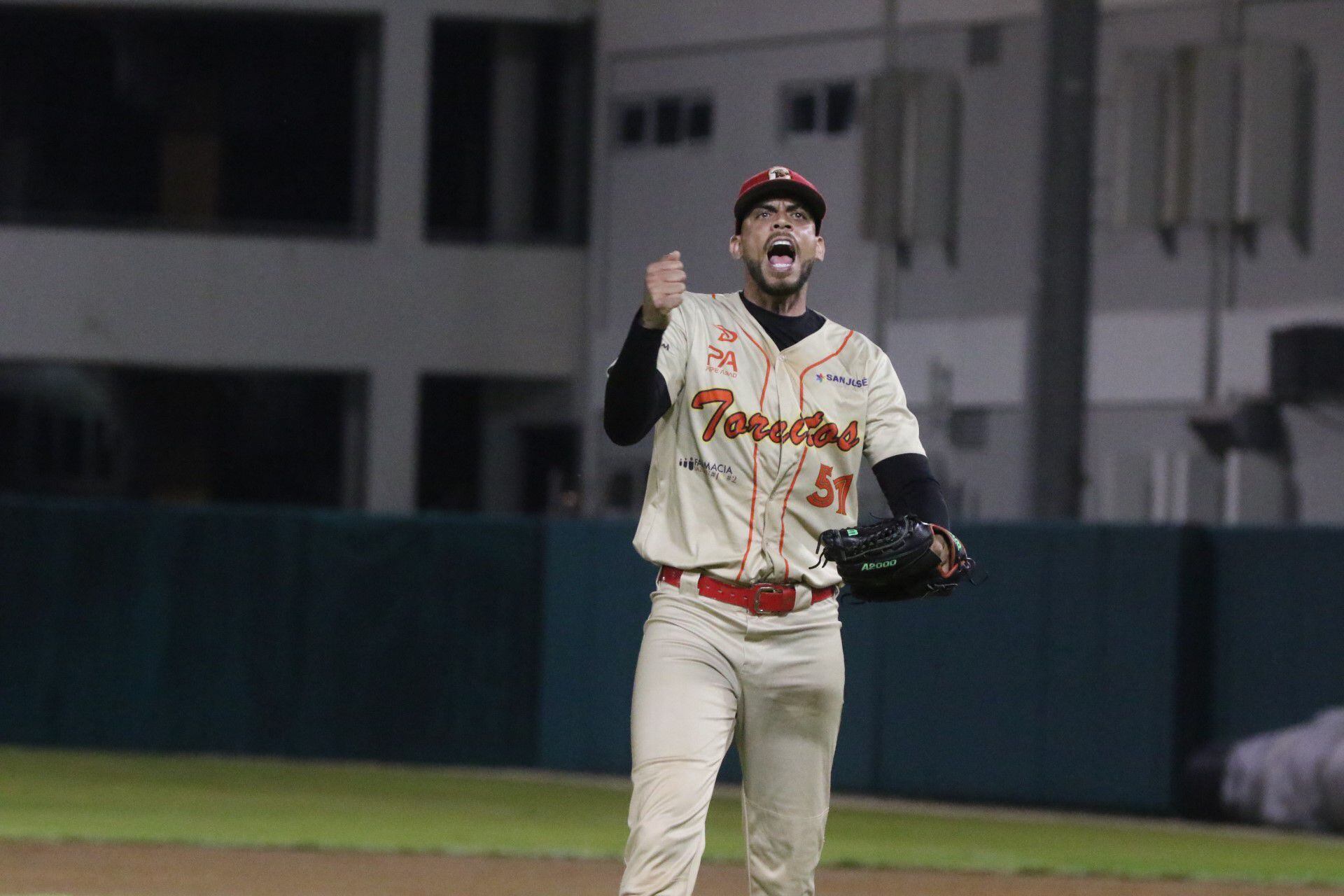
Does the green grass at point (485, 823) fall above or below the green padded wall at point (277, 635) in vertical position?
below

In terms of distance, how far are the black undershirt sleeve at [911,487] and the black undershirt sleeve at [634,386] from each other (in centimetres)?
69

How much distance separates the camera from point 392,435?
27.6 metres

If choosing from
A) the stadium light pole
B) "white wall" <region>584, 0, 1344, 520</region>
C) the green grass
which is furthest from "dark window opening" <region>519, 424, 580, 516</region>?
the green grass

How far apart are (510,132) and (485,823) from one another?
1753 cm

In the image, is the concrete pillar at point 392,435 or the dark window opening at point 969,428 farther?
the concrete pillar at point 392,435

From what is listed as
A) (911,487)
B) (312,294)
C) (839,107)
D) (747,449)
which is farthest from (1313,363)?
(747,449)

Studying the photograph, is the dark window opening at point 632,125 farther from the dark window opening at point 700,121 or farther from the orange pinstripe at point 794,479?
the orange pinstripe at point 794,479

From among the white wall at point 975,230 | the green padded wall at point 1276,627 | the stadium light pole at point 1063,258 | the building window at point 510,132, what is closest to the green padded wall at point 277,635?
the stadium light pole at point 1063,258

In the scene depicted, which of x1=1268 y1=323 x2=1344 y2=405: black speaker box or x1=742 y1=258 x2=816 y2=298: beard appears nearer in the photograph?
x1=742 y1=258 x2=816 y2=298: beard

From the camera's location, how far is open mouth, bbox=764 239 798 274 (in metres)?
5.73

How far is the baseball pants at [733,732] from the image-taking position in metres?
5.50

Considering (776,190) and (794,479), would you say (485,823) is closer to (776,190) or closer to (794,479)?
(794,479)

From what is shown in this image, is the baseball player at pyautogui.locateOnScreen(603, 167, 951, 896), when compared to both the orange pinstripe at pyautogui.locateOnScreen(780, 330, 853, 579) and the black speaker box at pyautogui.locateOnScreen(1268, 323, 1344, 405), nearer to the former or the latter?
the orange pinstripe at pyautogui.locateOnScreen(780, 330, 853, 579)

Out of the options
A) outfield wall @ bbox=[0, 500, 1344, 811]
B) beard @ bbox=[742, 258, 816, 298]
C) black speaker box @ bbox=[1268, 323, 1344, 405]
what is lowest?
outfield wall @ bbox=[0, 500, 1344, 811]
